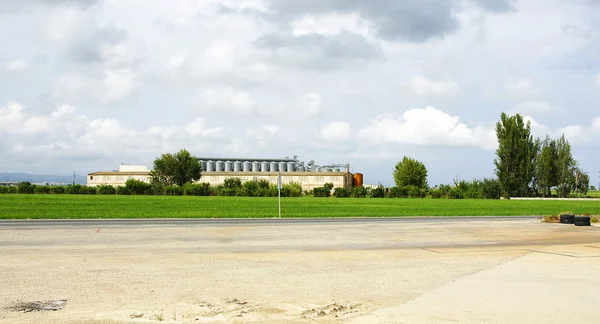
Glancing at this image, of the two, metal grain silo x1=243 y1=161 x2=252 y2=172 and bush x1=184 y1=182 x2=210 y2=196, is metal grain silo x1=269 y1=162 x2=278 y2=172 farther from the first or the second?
bush x1=184 y1=182 x2=210 y2=196

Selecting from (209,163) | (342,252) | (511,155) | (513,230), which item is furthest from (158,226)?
(209,163)

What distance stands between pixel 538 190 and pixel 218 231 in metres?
80.1

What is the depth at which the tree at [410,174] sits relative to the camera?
111 metres

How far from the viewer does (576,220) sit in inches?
1094

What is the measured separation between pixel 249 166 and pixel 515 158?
198ft

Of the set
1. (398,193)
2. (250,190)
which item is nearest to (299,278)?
(250,190)

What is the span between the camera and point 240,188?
3501 inches

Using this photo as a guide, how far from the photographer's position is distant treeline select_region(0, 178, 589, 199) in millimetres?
86688

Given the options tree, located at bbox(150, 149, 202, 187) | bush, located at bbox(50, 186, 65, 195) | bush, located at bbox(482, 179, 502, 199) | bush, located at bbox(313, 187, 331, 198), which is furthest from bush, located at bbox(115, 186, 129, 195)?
bush, located at bbox(482, 179, 502, 199)

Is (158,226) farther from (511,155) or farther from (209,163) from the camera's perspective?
(209,163)

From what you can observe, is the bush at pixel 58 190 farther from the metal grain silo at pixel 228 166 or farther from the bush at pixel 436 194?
the bush at pixel 436 194

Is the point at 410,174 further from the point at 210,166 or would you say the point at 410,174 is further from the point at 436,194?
the point at 210,166

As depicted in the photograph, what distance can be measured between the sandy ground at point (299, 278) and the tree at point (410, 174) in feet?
296

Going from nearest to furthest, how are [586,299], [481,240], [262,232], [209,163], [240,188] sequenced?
[586,299]
[481,240]
[262,232]
[240,188]
[209,163]
